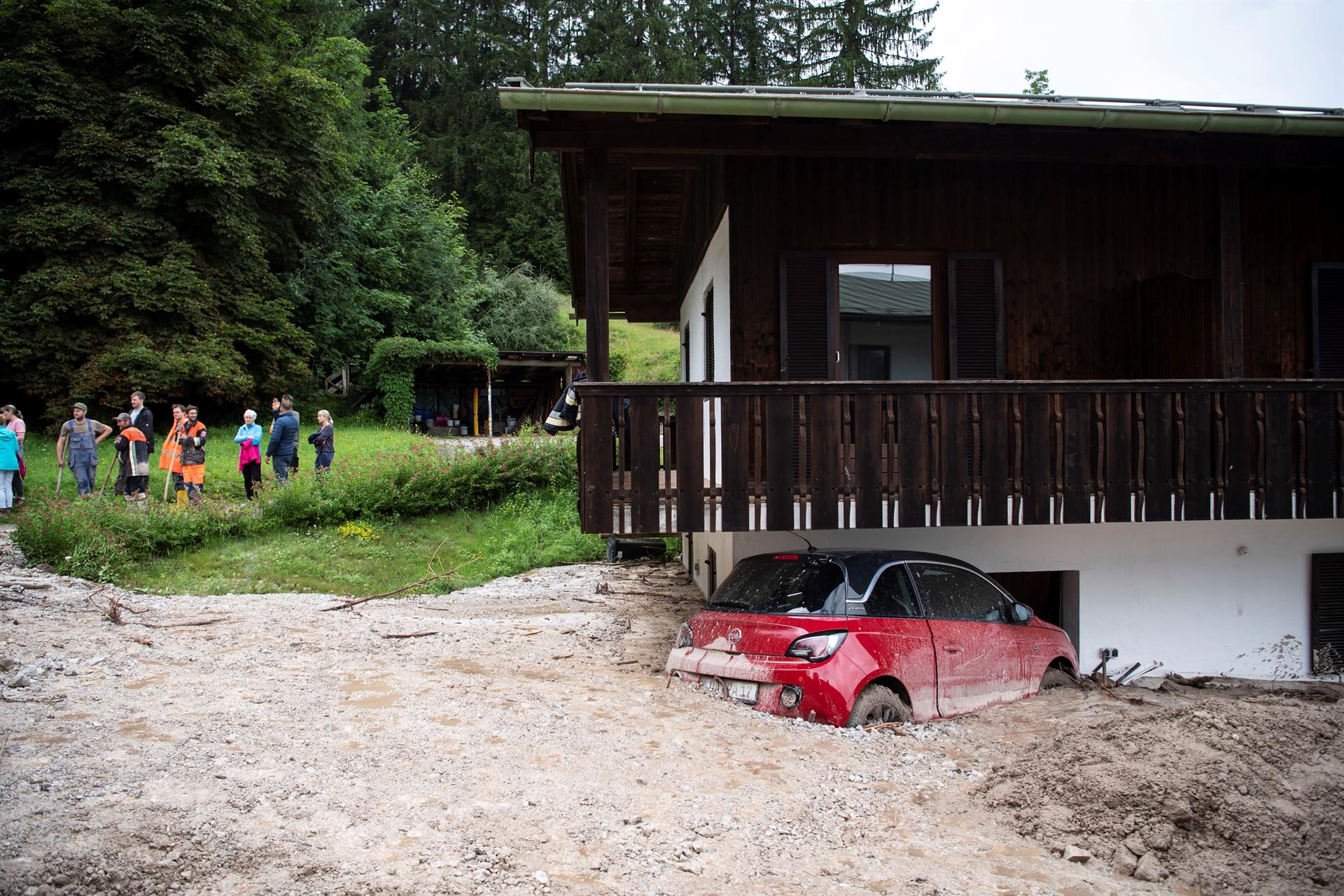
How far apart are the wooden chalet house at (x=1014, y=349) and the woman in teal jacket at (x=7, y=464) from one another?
35.3 feet

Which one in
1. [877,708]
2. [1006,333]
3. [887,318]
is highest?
[887,318]

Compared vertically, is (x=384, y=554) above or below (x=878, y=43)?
below

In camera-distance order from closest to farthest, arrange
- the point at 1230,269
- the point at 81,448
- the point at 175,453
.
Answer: the point at 1230,269 < the point at 81,448 < the point at 175,453

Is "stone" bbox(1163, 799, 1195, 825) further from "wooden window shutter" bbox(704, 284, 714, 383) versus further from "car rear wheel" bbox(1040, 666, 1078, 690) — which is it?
"wooden window shutter" bbox(704, 284, 714, 383)

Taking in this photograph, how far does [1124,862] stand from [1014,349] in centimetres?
617

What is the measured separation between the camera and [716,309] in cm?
1051

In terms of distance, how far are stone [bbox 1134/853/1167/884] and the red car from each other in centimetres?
210

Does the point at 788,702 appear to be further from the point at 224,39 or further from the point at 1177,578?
the point at 224,39

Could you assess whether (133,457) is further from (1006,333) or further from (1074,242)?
(1074,242)

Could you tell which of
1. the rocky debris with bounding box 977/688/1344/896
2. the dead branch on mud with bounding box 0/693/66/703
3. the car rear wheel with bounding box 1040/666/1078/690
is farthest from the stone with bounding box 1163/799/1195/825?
the dead branch on mud with bounding box 0/693/66/703

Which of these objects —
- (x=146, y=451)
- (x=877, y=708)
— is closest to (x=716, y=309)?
(x=877, y=708)

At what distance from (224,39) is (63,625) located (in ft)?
84.9

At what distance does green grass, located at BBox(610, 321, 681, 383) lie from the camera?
4028cm

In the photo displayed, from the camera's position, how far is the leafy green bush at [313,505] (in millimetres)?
12852
